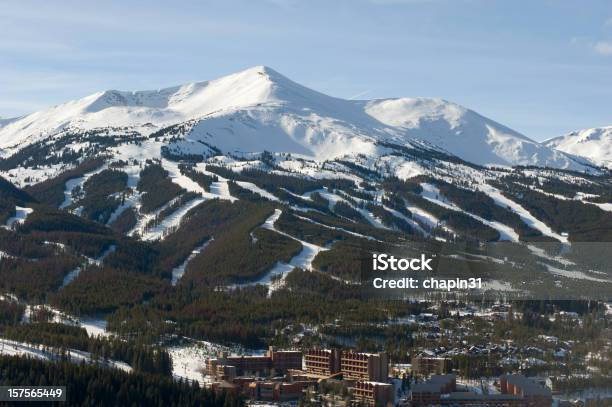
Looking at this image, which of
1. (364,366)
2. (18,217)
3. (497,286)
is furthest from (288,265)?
(364,366)

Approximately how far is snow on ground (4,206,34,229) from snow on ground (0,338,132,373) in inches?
3329


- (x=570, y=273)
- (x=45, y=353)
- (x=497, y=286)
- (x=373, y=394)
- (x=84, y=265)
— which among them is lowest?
(x=373, y=394)

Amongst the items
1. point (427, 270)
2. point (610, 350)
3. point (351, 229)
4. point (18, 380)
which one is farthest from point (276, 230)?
point (18, 380)

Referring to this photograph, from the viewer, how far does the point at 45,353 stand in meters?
92.8

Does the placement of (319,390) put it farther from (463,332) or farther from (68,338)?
(463,332)

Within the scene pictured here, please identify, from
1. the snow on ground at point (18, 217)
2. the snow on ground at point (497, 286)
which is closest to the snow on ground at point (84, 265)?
the snow on ground at point (18, 217)

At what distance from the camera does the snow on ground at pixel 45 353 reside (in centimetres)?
9019

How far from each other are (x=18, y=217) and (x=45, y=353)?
9880 cm

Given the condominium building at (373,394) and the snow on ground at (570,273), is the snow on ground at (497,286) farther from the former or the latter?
the condominium building at (373,394)

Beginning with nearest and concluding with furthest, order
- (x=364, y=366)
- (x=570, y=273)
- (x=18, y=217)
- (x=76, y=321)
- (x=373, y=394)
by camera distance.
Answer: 1. (x=373, y=394)
2. (x=364, y=366)
3. (x=76, y=321)
4. (x=570, y=273)
5. (x=18, y=217)

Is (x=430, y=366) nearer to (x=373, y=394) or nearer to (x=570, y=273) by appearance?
(x=373, y=394)

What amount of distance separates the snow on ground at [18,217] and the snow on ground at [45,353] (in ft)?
277

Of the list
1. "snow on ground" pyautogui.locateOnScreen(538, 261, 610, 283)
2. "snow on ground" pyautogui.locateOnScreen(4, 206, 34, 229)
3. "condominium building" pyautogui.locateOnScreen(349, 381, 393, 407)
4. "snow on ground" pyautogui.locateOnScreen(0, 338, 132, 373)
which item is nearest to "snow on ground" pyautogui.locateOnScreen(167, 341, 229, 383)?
"snow on ground" pyautogui.locateOnScreen(0, 338, 132, 373)

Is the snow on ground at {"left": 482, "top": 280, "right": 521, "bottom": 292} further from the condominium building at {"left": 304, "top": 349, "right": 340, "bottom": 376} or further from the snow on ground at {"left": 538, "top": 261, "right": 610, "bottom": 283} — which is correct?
the condominium building at {"left": 304, "top": 349, "right": 340, "bottom": 376}
